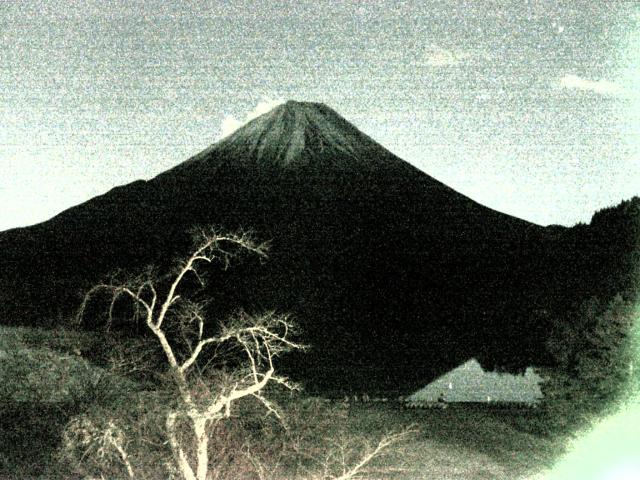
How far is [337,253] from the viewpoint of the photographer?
61.3m

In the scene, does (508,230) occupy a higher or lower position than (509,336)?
higher

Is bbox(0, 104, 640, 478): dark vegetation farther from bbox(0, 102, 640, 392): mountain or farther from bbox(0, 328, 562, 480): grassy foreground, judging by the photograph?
bbox(0, 102, 640, 392): mountain

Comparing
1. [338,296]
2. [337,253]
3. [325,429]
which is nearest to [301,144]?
[337,253]

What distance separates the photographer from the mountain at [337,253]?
105 feet

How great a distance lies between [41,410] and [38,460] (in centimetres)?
148

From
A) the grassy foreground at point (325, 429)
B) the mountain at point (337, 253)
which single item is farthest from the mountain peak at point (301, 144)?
the grassy foreground at point (325, 429)

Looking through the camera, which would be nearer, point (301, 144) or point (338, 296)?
point (338, 296)

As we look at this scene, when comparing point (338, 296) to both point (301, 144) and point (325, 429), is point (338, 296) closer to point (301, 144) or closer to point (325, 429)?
point (301, 144)

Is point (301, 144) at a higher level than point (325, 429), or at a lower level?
higher

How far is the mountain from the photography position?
3203 cm

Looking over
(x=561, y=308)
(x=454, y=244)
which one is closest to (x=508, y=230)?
(x=454, y=244)

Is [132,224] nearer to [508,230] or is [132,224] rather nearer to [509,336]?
[508,230]

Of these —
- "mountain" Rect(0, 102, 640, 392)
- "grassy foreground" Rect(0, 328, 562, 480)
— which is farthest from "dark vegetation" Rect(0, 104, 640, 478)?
"mountain" Rect(0, 102, 640, 392)

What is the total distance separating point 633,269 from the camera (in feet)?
57.4
